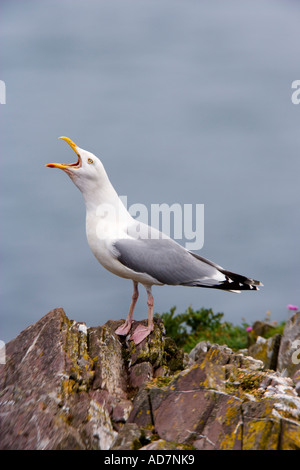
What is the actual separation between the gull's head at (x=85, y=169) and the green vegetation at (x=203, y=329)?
8.00 m

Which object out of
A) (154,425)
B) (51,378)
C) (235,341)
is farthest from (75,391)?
(235,341)

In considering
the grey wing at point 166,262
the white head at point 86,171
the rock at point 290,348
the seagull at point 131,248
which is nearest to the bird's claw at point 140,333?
the seagull at point 131,248

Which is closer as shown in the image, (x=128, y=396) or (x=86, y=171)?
(x=128, y=396)

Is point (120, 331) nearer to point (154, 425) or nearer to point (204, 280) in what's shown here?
point (204, 280)

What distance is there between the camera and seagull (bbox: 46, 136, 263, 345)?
32.8 feet

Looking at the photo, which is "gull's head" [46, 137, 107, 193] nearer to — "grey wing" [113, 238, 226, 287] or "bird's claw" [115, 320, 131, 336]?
"grey wing" [113, 238, 226, 287]

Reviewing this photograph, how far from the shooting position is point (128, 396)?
9.82 m

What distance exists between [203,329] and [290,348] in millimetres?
5513

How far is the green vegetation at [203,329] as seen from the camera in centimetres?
1767

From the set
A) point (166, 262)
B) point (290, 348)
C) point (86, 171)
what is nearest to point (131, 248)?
point (166, 262)

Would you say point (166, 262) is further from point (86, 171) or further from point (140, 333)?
point (86, 171)

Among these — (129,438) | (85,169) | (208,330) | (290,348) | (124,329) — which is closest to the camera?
(129,438)
